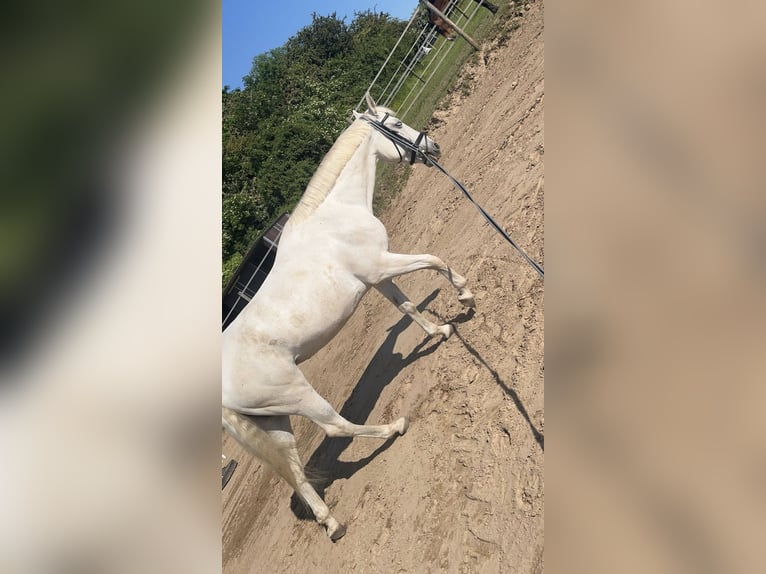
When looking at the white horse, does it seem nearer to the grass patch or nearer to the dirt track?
the dirt track

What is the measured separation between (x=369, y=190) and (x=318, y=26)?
21.0 metres

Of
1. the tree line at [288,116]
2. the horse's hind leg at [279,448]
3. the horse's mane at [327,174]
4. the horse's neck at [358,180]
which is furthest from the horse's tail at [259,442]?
the tree line at [288,116]

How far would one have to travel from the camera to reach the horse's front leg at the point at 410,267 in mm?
3506

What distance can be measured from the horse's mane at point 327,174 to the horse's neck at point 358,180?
0.04m

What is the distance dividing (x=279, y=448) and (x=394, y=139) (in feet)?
8.35

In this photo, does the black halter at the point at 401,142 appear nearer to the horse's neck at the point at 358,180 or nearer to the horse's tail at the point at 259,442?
the horse's neck at the point at 358,180

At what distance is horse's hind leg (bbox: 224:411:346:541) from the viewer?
3.03 metres

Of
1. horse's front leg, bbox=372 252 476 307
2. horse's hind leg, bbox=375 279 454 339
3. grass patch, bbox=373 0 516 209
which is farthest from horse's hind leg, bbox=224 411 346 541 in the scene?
grass patch, bbox=373 0 516 209

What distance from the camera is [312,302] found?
3.06 metres

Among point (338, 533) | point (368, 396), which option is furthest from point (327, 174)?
point (338, 533)

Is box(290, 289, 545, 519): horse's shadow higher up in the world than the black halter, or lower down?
lower down

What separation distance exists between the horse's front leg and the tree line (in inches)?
340
